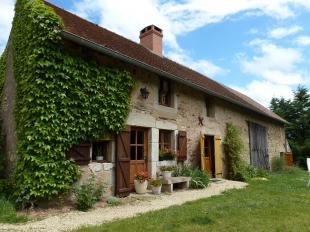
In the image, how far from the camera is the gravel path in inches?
176

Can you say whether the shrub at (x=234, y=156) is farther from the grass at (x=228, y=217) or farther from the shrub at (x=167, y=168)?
the grass at (x=228, y=217)

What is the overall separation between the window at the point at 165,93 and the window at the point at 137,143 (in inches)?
51.3

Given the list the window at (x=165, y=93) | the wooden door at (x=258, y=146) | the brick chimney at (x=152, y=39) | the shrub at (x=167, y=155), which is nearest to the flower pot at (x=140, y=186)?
the shrub at (x=167, y=155)

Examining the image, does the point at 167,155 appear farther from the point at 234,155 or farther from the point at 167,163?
A: the point at 234,155

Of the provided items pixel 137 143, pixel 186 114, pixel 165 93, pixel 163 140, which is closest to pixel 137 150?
pixel 137 143

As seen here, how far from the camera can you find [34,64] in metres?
5.82

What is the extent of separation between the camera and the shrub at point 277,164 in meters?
15.4

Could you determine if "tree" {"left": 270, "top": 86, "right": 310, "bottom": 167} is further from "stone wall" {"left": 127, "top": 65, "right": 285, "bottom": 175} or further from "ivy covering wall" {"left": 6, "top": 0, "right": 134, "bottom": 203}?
"ivy covering wall" {"left": 6, "top": 0, "right": 134, "bottom": 203}

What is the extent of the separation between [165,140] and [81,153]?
10.7 ft

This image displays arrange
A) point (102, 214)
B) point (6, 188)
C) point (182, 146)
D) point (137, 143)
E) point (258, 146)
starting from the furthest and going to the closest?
point (258, 146) < point (182, 146) < point (137, 143) < point (6, 188) < point (102, 214)

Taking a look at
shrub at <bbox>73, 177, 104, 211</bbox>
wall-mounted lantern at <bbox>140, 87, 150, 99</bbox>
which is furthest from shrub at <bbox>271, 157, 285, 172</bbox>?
shrub at <bbox>73, 177, 104, 211</bbox>

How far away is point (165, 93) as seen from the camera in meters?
8.98

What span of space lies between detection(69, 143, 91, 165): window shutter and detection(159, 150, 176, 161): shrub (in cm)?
257

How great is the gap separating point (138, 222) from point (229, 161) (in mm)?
7374
